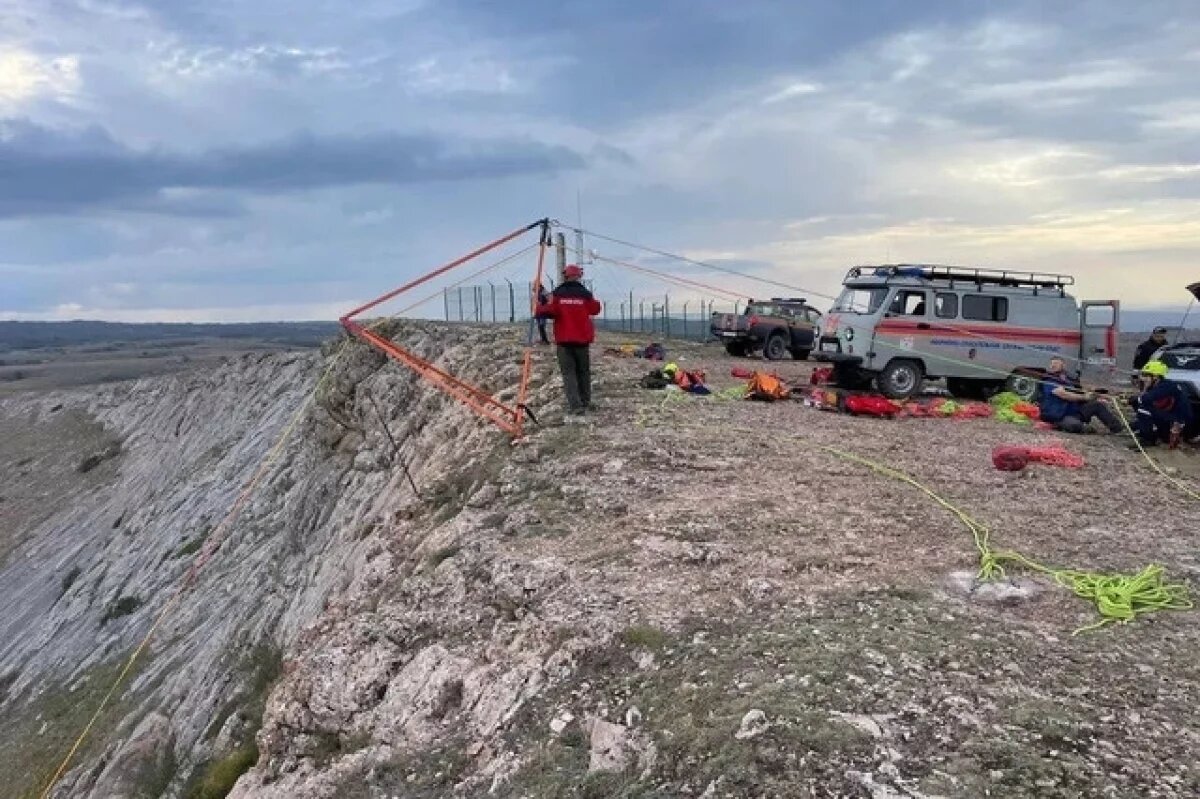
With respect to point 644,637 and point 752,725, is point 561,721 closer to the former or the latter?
point 644,637

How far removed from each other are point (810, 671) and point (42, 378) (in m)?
159

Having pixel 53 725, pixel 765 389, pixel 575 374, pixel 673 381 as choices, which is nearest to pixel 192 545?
pixel 53 725

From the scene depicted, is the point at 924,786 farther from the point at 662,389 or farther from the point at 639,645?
the point at 662,389

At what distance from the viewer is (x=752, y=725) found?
17.6ft

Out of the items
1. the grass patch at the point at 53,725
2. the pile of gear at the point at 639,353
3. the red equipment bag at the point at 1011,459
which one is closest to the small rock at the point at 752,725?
the red equipment bag at the point at 1011,459

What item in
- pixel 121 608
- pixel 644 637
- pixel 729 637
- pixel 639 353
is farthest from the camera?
pixel 121 608

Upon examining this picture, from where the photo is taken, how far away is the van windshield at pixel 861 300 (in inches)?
703

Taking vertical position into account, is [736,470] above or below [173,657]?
above

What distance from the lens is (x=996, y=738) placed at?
5.20 m

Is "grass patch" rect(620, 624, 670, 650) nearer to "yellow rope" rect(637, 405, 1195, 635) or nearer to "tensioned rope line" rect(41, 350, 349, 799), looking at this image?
"yellow rope" rect(637, 405, 1195, 635)

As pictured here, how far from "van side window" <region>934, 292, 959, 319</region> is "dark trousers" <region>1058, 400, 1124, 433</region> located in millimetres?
3293

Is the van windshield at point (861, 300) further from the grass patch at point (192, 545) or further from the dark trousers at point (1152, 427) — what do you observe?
the grass patch at point (192, 545)

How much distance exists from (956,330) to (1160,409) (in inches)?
183

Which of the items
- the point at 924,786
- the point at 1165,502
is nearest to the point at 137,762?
the point at 924,786
